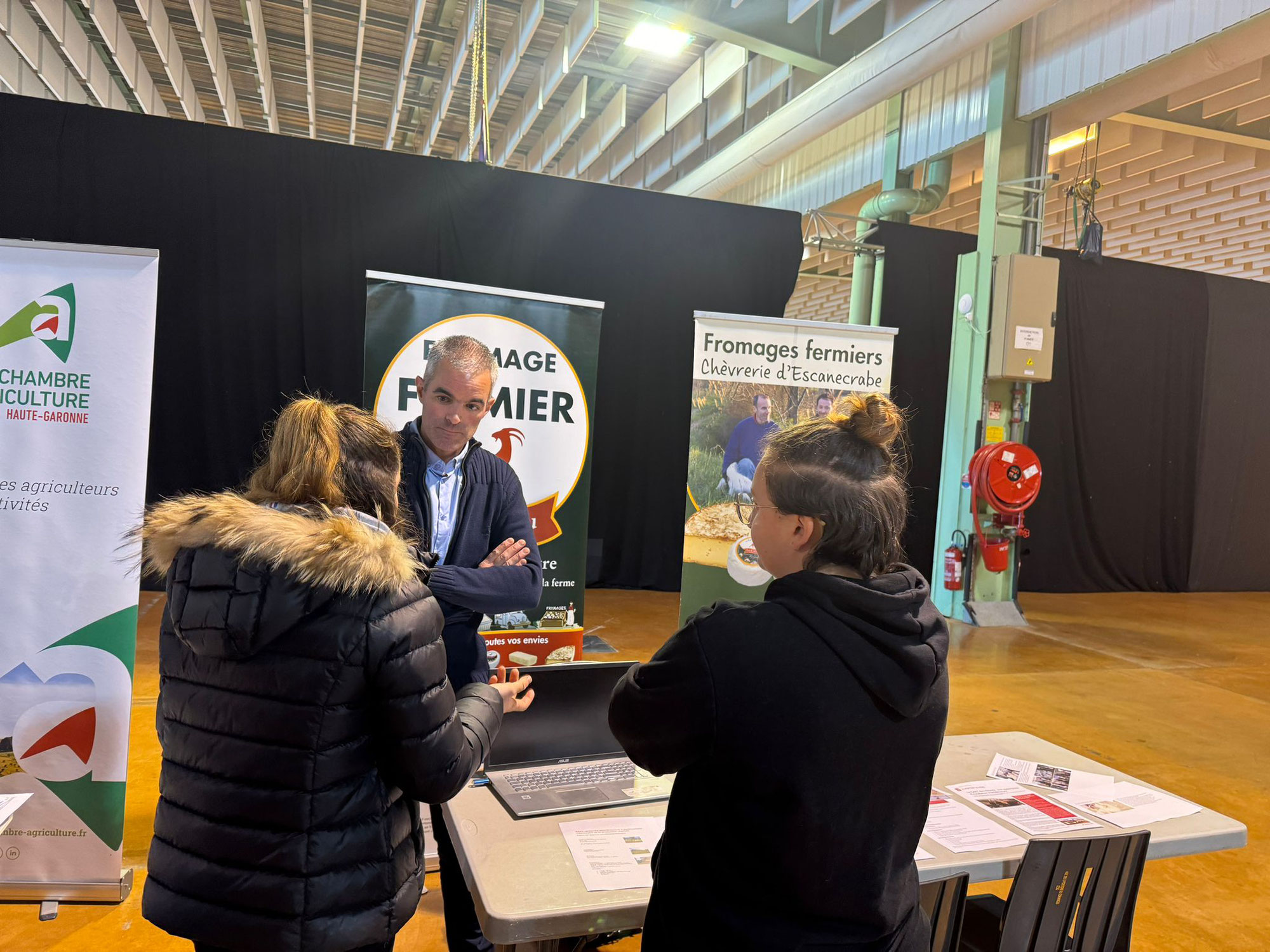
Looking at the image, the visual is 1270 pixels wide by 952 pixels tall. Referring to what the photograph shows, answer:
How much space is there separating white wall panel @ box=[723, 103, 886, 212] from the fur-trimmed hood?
7.37m

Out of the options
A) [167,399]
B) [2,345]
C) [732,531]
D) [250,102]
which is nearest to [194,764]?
[2,345]

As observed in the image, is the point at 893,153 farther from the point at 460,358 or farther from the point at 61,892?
the point at 61,892

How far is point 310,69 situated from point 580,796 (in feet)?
25.4

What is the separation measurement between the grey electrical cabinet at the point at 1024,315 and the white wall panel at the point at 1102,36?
1099 mm


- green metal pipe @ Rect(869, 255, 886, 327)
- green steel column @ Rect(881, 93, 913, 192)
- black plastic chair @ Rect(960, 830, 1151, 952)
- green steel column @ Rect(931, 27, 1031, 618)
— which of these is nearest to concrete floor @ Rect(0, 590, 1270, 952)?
green steel column @ Rect(931, 27, 1031, 618)

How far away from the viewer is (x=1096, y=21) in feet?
17.7

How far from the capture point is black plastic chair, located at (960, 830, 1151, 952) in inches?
54.1

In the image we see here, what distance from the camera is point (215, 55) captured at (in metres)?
7.21

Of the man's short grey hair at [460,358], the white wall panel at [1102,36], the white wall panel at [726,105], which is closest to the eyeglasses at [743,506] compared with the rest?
the man's short grey hair at [460,358]

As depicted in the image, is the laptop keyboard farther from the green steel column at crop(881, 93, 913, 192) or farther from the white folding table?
the green steel column at crop(881, 93, 913, 192)

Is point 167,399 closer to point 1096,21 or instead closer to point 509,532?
point 509,532

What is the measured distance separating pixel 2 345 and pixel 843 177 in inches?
298

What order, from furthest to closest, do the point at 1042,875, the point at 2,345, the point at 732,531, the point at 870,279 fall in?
the point at 870,279, the point at 732,531, the point at 2,345, the point at 1042,875

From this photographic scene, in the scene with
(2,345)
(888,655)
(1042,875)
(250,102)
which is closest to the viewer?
(888,655)
